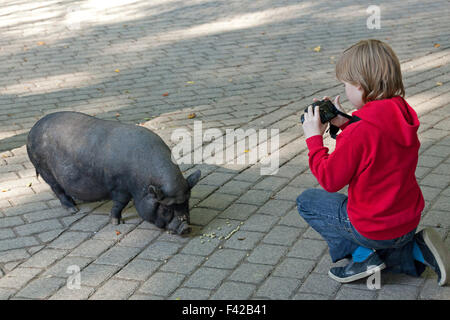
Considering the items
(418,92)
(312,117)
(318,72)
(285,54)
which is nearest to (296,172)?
(312,117)

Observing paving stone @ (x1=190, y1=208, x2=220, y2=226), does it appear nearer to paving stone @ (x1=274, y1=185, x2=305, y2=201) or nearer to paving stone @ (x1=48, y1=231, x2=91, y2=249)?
paving stone @ (x1=274, y1=185, x2=305, y2=201)

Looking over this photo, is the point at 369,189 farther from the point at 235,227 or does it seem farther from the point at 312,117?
the point at 235,227

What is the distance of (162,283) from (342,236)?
1.27 metres

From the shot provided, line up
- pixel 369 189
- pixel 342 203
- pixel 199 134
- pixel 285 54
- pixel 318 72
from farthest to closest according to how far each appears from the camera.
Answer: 1. pixel 285 54
2. pixel 318 72
3. pixel 199 134
4. pixel 342 203
5. pixel 369 189

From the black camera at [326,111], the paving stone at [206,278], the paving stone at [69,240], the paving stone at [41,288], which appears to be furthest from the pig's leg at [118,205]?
the black camera at [326,111]

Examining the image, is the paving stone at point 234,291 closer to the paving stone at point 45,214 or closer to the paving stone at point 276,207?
the paving stone at point 276,207

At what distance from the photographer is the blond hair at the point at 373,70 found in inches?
144

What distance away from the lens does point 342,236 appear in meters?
4.18

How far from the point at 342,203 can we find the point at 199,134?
3033 millimetres

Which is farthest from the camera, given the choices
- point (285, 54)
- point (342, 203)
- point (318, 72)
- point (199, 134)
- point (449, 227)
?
point (285, 54)

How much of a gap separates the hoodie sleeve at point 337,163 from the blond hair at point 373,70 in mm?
336

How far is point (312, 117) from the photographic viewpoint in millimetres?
3871
